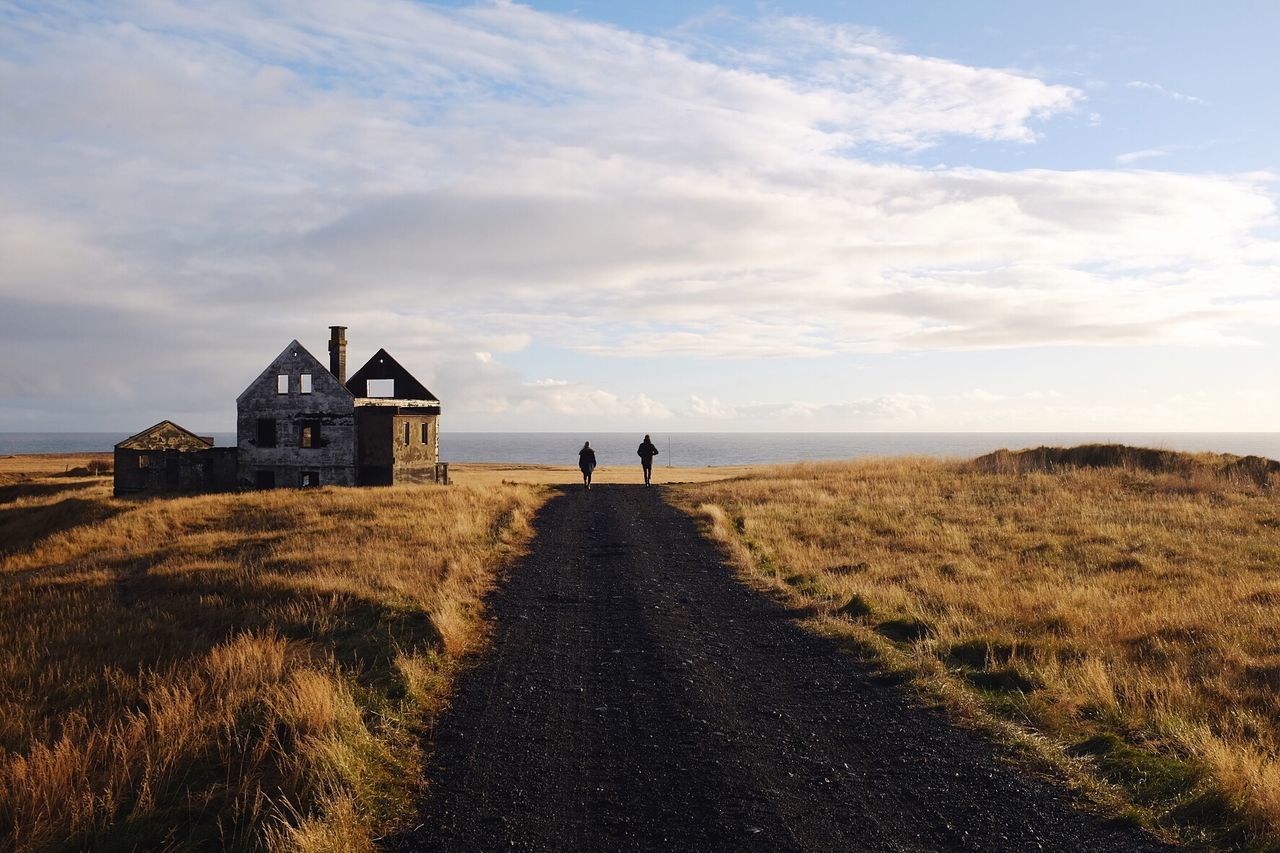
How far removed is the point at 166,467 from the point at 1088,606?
4158 cm

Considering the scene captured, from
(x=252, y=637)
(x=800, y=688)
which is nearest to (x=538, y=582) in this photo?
(x=252, y=637)

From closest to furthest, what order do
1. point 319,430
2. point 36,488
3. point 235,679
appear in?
1. point 235,679
2. point 319,430
3. point 36,488

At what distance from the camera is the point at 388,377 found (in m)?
41.5

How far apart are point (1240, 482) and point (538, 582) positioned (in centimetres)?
2904

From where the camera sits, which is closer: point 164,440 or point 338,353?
point 338,353

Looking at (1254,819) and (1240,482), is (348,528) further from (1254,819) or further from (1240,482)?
(1240,482)

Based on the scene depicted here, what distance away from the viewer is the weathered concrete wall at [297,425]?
37188 mm

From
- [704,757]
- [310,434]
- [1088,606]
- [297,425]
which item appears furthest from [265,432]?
[704,757]

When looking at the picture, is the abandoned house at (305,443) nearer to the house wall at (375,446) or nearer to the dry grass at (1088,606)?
the house wall at (375,446)

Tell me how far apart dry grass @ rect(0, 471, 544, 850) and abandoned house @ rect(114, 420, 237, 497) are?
17.2 m

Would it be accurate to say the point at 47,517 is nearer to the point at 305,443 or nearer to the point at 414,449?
the point at 305,443

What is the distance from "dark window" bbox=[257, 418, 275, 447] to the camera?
125ft

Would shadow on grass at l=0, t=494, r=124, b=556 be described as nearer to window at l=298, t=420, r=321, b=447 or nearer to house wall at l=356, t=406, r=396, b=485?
window at l=298, t=420, r=321, b=447

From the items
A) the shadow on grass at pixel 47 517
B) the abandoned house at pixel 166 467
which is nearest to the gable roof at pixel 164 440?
the abandoned house at pixel 166 467
